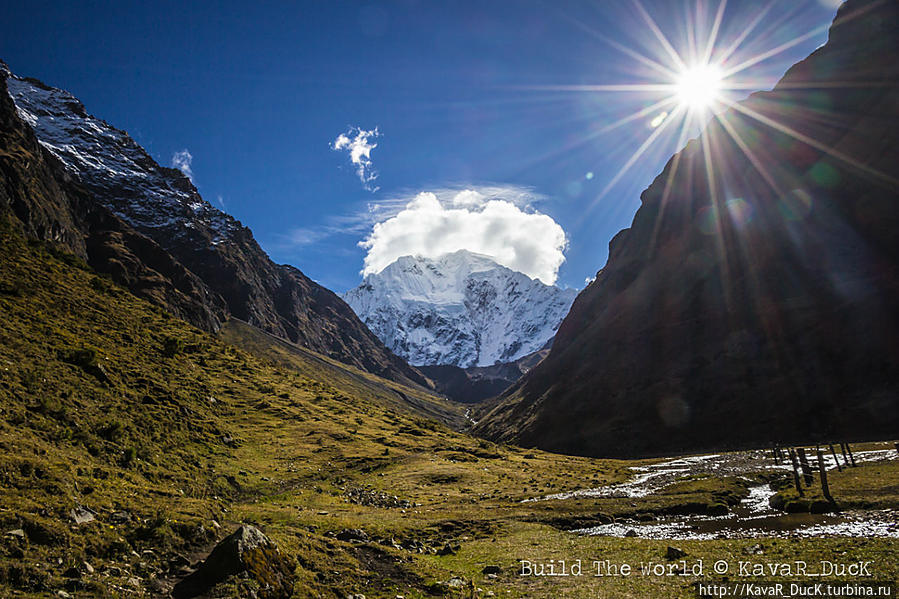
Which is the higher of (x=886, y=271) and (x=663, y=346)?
(x=886, y=271)

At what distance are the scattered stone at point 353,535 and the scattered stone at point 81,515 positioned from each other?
12.9 metres

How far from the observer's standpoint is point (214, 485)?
35.1 m

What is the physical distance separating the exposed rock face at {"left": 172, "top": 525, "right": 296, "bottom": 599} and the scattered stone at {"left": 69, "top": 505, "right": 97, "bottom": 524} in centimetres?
436

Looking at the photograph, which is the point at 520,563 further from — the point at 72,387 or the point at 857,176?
the point at 857,176

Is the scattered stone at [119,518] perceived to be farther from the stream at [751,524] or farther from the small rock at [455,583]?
the stream at [751,524]

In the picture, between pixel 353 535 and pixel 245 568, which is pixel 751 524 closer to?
pixel 353 535

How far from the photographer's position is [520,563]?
22875mm

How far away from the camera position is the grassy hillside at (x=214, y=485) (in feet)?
48.5

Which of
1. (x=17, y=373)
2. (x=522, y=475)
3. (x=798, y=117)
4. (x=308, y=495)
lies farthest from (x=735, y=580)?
(x=798, y=117)

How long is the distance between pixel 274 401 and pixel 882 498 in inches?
2901

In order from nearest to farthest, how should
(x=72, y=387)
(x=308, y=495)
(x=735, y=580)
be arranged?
(x=735, y=580), (x=72, y=387), (x=308, y=495)

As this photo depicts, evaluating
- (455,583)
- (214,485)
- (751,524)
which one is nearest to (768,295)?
(751,524)

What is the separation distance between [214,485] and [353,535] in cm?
1642

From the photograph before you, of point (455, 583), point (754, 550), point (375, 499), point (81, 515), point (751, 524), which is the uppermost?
point (751, 524)
